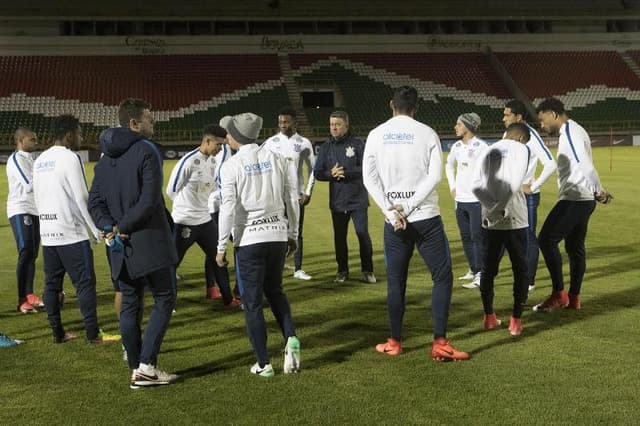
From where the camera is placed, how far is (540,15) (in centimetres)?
4994

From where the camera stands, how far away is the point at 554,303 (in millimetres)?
7363

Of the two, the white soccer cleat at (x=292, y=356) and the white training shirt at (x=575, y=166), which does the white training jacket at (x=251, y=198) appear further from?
the white training shirt at (x=575, y=166)

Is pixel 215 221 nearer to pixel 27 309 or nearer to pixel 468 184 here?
pixel 27 309

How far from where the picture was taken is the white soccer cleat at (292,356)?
5445mm

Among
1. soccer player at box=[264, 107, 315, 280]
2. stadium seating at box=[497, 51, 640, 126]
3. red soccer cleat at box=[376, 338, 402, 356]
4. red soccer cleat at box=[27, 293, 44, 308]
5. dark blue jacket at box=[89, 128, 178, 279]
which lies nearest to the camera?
dark blue jacket at box=[89, 128, 178, 279]

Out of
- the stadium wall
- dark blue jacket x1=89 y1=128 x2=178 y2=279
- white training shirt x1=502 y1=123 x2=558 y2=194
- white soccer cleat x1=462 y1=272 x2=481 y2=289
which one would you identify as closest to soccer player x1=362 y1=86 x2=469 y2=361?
dark blue jacket x1=89 y1=128 x2=178 y2=279

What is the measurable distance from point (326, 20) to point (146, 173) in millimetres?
45030

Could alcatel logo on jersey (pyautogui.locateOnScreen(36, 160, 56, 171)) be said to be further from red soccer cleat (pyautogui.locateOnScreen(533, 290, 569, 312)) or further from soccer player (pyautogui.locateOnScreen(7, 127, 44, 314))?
red soccer cleat (pyautogui.locateOnScreen(533, 290, 569, 312))

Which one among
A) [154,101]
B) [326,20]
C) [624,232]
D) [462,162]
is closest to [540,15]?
[326,20]

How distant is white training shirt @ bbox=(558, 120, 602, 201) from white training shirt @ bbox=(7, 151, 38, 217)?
18.1ft

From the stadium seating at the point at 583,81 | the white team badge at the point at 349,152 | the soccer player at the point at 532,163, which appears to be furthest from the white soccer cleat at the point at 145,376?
Result: the stadium seating at the point at 583,81

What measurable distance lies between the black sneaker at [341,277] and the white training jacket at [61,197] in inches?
146

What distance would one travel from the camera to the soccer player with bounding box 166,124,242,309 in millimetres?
7520

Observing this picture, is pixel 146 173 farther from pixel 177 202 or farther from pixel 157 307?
Answer: pixel 177 202
